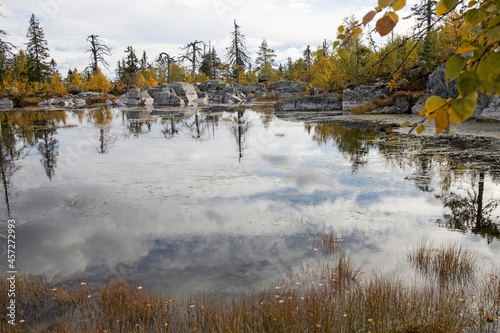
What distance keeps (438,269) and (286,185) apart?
4.58 m

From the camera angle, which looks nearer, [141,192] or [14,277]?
[14,277]

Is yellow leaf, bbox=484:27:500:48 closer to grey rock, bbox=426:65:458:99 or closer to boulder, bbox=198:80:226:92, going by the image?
grey rock, bbox=426:65:458:99

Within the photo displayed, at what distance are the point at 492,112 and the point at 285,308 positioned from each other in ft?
66.8

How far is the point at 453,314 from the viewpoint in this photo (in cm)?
326

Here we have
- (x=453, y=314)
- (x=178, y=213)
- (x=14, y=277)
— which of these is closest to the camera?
(x=453, y=314)

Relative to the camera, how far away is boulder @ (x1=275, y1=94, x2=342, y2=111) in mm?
33969

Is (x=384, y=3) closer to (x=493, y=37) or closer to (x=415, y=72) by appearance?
(x=493, y=37)

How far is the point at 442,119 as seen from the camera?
1.23 metres

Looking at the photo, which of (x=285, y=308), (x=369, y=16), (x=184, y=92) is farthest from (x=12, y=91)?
(x=369, y=16)

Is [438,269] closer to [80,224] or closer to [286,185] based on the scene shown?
[286,185]

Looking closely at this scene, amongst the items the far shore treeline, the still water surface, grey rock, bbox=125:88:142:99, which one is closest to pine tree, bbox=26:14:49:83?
the far shore treeline

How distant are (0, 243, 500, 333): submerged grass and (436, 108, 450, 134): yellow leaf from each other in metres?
2.53

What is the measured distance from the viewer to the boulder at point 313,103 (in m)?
34.0

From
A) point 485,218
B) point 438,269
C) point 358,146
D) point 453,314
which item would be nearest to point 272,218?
point 438,269
